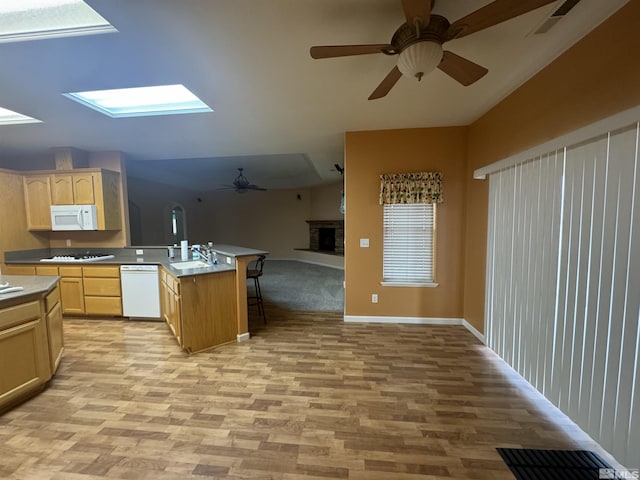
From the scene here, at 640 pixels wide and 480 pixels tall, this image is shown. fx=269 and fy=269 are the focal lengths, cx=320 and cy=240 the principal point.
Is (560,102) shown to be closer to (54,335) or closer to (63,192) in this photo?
(54,335)

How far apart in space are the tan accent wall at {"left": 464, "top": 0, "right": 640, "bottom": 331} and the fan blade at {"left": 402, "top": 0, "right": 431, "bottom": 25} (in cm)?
116

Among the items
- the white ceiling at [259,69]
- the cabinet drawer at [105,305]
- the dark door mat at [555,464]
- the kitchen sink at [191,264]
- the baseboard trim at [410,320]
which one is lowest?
the dark door mat at [555,464]

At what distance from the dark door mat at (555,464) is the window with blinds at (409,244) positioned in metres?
2.14

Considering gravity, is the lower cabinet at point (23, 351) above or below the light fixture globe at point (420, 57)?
below

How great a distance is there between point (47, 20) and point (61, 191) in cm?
342

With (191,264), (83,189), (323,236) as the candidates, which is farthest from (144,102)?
(323,236)

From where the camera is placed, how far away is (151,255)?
4305 millimetres

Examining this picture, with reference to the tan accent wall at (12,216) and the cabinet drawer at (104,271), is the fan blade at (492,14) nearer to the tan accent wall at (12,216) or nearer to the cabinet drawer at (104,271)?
the cabinet drawer at (104,271)

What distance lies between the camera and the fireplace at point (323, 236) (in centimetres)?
877

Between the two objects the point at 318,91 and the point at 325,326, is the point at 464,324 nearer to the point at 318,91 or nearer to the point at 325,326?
the point at 325,326

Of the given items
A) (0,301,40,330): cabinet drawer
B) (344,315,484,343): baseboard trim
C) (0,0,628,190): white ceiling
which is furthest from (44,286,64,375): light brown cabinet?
(344,315,484,343): baseboard trim

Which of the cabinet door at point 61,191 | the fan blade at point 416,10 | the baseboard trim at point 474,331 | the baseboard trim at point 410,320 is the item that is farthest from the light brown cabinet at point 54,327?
the baseboard trim at point 474,331

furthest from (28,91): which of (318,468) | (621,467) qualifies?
(621,467)

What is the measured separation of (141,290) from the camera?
3.88m
